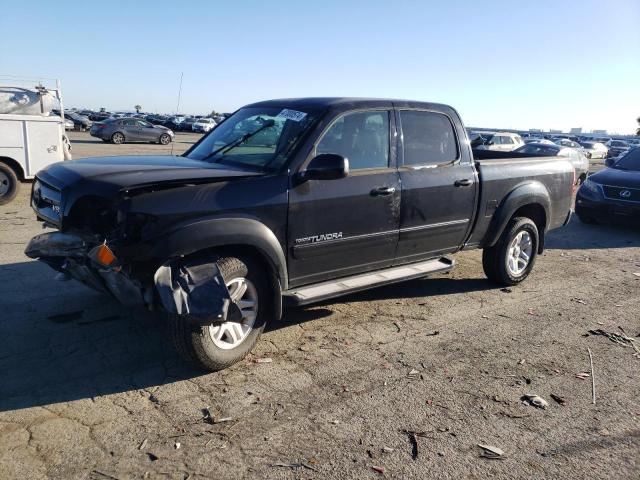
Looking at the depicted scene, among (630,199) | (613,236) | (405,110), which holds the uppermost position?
(405,110)

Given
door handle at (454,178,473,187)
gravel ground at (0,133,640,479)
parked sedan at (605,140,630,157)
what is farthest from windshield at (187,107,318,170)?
parked sedan at (605,140,630,157)

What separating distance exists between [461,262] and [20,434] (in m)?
5.79

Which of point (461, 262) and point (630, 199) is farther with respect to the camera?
point (630, 199)

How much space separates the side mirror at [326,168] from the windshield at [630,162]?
8.91 metres

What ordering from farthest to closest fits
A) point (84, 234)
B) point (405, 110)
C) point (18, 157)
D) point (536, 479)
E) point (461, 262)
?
point (18, 157), point (461, 262), point (405, 110), point (84, 234), point (536, 479)

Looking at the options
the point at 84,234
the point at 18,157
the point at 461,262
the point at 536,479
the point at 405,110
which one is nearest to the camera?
the point at 536,479

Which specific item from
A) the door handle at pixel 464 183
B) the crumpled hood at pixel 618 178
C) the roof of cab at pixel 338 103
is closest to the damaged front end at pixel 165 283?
the roof of cab at pixel 338 103

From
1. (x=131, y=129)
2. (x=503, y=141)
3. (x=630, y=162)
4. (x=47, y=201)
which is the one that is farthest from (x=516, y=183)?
(x=131, y=129)

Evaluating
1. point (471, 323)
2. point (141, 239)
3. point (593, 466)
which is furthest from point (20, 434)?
point (471, 323)

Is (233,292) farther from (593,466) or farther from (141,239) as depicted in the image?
(593,466)

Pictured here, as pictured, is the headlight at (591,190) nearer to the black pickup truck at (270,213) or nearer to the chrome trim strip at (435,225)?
the black pickup truck at (270,213)

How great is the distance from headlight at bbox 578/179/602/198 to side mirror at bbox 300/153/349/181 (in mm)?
8199

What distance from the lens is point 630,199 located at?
9.85m

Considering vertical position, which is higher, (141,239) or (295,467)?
(141,239)
